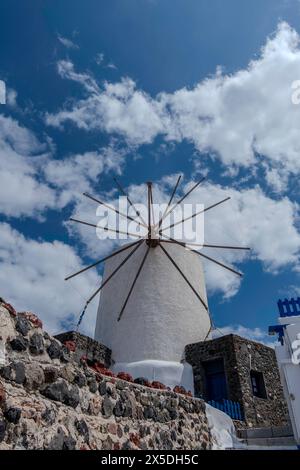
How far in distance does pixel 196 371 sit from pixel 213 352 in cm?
85

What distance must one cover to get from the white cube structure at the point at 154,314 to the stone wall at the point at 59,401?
855 centimetres

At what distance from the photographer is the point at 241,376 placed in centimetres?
1186

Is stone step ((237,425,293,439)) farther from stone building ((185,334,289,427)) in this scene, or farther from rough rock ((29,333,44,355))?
rough rock ((29,333,44,355))

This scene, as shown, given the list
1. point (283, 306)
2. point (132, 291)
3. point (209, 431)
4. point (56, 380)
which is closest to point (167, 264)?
point (132, 291)

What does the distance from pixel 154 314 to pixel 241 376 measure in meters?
3.81

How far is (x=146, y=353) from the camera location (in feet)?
44.3

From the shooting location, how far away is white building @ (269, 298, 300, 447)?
7.74 meters

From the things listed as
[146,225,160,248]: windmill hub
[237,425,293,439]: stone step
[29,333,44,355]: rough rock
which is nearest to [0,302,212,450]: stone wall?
[29,333,44,355]: rough rock

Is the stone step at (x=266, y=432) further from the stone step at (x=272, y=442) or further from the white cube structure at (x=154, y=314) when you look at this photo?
the white cube structure at (x=154, y=314)

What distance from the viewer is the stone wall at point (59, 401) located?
295 centimetres

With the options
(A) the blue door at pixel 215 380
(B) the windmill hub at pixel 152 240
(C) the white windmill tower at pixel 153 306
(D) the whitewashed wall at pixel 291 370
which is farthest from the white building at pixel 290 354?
(B) the windmill hub at pixel 152 240

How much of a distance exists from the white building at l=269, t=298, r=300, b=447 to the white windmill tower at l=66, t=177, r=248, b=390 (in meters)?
4.80

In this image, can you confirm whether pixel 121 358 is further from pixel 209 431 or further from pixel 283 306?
pixel 209 431
